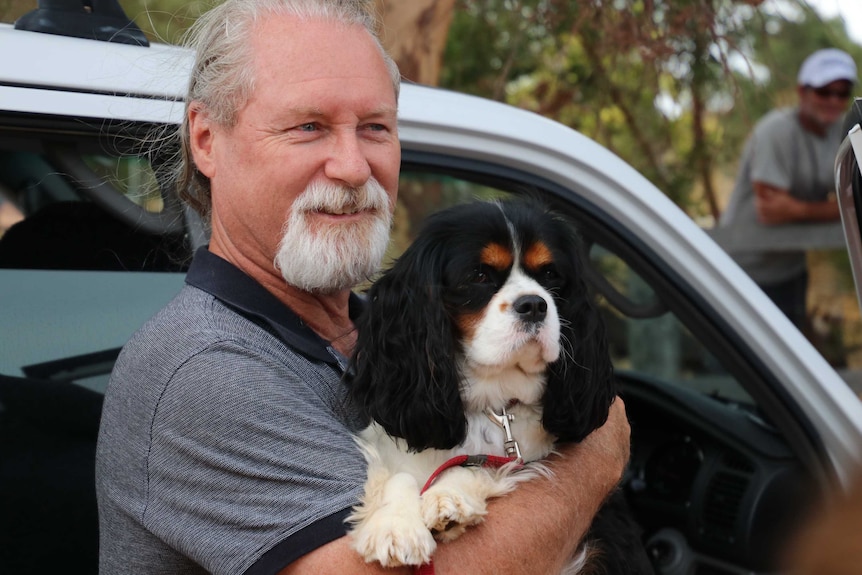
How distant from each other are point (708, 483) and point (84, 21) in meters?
1.97

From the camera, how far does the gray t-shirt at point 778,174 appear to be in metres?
6.68

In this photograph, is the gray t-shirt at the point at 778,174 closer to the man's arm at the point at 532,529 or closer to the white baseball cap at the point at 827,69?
the white baseball cap at the point at 827,69

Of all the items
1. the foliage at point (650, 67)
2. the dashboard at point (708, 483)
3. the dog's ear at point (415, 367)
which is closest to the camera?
the dog's ear at point (415, 367)

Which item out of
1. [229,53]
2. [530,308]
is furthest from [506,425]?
[229,53]

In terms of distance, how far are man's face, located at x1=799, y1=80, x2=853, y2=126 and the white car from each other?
4068mm

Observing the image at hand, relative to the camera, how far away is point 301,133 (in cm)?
214

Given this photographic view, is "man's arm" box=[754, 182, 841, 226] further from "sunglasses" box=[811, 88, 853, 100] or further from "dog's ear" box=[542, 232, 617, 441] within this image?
"dog's ear" box=[542, 232, 617, 441]

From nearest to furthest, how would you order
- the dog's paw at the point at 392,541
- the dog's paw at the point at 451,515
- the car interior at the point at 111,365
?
the dog's paw at the point at 392,541 → the dog's paw at the point at 451,515 → the car interior at the point at 111,365

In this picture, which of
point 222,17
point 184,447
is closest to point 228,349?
point 184,447

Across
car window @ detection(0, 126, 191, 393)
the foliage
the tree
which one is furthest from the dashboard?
the tree

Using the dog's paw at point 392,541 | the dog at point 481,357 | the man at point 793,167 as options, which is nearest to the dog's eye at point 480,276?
the dog at point 481,357

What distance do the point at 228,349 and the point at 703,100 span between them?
5.47 metres

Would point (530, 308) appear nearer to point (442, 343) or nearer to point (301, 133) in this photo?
point (442, 343)

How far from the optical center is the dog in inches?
84.2
